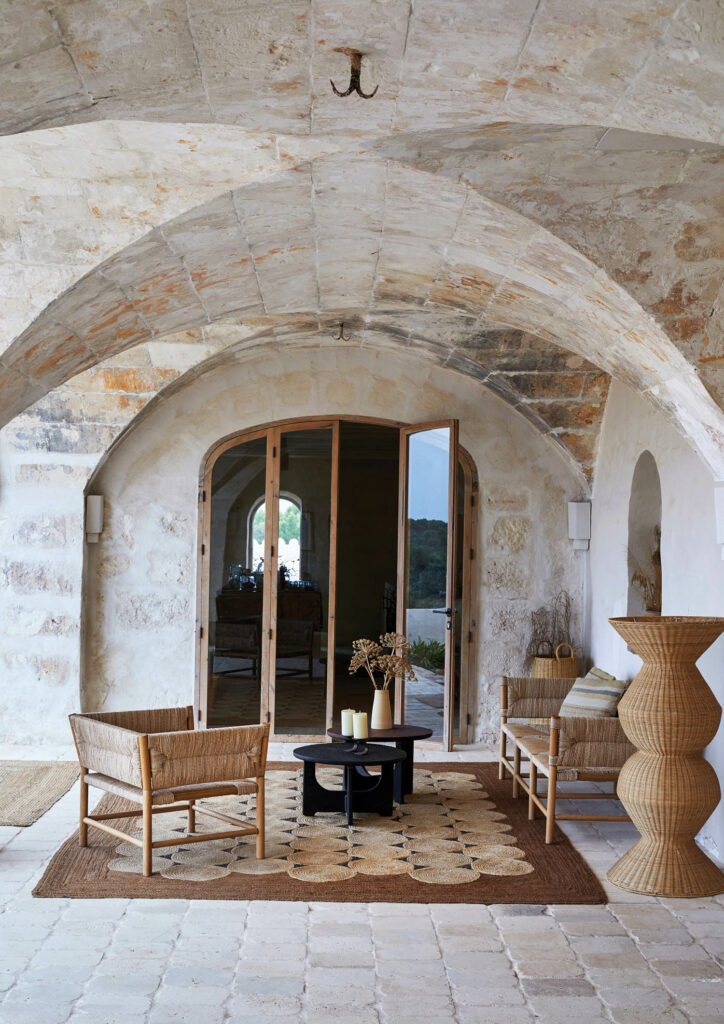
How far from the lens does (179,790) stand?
16.1 feet

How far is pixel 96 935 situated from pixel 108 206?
122 inches

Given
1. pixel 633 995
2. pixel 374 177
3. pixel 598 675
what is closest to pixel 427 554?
pixel 598 675

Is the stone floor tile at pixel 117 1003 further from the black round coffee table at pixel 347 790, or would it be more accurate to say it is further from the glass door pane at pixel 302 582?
the glass door pane at pixel 302 582

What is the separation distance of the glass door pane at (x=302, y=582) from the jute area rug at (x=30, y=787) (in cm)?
190

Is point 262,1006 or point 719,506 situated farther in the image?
point 719,506

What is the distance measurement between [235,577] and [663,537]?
154 inches

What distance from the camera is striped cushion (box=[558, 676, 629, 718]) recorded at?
608cm

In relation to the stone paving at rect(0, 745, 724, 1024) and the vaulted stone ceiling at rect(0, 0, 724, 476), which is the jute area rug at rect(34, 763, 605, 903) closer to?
the stone paving at rect(0, 745, 724, 1024)

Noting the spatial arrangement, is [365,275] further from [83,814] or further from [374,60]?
[83,814]

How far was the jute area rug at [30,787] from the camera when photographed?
5867 mm

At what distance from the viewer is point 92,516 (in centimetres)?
819

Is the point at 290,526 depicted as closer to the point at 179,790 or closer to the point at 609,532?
the point at 609,532

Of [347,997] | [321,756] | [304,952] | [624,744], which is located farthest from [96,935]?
[624,744]

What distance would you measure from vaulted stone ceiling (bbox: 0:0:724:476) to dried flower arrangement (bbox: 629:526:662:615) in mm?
1995
